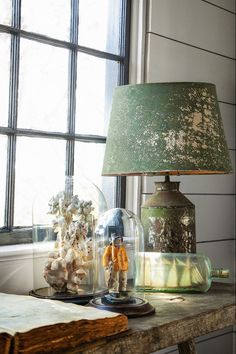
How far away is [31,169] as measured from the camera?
2.10m

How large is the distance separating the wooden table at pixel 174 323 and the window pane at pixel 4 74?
76cm

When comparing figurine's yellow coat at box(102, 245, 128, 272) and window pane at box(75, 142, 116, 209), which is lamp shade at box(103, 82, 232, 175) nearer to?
figurine's yellow coat at box(102, 245, 128, 272)

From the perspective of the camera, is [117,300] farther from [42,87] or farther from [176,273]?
[42,87]

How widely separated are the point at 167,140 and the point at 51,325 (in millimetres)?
761

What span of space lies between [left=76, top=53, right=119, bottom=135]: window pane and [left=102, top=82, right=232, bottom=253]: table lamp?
0.40m

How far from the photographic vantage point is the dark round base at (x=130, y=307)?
1.49 m

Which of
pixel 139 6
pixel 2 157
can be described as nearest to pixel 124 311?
pixel 2 157

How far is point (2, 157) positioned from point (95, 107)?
1.62ft

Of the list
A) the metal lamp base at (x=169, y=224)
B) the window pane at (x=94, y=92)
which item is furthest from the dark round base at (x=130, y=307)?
the window pane at (x=94, y=92)

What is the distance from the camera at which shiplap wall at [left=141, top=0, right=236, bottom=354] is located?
2.46 m

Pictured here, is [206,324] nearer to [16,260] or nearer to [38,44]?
[16,260]

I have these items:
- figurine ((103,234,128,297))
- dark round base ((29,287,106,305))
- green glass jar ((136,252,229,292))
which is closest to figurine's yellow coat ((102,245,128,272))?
figurine ((103,234,128,297))

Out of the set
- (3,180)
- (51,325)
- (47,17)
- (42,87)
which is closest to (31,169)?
(3,180)

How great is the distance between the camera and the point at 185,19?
2.57 meters
